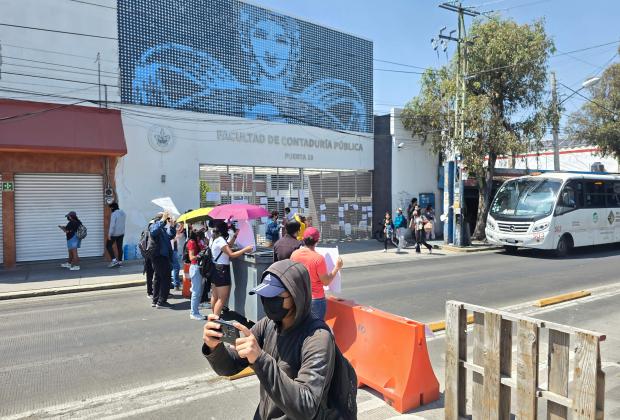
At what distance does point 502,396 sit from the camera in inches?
145

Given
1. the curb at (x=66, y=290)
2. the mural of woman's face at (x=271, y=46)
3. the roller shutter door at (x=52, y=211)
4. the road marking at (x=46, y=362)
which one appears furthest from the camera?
the mural of woman's face at (x=271, y=46)

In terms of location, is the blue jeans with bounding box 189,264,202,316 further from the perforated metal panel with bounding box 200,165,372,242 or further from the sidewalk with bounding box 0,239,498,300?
the perforated metal panel with bounding box 200,165,372,242

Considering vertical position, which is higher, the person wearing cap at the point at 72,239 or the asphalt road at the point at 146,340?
the person wearing cap at the point at 72,239

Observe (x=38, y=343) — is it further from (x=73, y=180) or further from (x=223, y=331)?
(x=73, y=180)

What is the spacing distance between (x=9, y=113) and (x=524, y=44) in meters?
18.6

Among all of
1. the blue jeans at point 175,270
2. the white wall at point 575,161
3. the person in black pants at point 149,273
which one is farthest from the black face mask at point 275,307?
the white wall at point 575,161

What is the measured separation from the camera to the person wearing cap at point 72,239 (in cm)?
1331

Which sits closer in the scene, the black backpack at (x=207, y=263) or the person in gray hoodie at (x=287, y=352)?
the person in gray hoodie at (x=287, y=352)

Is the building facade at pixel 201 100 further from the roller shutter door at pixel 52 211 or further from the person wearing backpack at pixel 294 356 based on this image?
the person wearing backpack at pixel 294 356

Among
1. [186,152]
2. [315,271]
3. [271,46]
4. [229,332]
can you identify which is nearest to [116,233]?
[186,152]

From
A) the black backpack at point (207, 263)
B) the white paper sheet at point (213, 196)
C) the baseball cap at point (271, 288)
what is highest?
the white paper sheet at point (213, 196)

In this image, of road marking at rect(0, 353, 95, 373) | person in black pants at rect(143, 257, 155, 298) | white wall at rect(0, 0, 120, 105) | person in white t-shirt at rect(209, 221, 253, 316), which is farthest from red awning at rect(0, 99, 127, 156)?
road marking at rect(0, 353, 95, 373)

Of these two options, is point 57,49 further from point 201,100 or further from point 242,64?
point 242,64

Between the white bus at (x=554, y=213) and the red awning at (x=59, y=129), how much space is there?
13.3 metres
